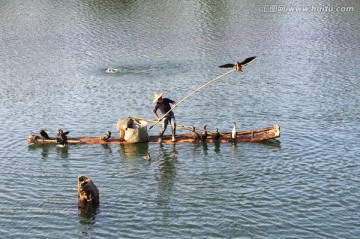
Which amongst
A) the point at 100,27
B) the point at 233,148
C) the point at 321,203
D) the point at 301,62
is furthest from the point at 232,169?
the point at 100,27

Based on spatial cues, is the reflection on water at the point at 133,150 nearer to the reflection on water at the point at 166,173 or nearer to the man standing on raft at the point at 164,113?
the reflection on water at the point at 166,173

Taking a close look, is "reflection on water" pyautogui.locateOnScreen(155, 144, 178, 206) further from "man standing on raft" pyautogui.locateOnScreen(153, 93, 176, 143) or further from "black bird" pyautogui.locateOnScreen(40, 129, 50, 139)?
"black bird" pyautogui.locateOnScreen(40, 129, 50, 139)

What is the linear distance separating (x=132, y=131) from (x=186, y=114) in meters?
5.42

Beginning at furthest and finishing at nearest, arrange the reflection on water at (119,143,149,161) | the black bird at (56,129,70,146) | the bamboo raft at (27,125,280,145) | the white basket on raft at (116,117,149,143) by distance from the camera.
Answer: the bamboo raft at (27,125,280,145) → the white basket on raft at (116,117,149,143) → the black bird at (56,129,70,146) → the reflection on water at (119,143,149,161)

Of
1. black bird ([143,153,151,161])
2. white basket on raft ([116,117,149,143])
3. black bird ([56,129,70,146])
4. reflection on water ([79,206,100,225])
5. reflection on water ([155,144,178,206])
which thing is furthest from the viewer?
white basket on raft ([116,117,149,143])

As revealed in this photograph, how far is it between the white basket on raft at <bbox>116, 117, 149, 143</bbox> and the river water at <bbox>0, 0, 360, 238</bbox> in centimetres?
66

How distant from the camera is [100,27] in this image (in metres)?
55.1

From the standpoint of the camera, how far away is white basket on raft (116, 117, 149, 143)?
28.5m

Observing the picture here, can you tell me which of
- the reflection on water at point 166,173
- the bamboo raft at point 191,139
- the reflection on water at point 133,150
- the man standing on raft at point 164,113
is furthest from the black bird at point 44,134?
the reflection on water at point 166,173

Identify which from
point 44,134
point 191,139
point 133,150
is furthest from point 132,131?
point 44,134

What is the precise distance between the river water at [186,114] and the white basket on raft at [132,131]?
26.0 inches

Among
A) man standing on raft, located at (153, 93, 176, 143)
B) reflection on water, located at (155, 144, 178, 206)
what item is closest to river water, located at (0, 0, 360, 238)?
reflection on water, located at (155, 144, 178, 206)

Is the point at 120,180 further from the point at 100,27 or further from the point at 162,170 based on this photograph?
the point at 100,27

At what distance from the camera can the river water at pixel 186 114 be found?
2144 cm
